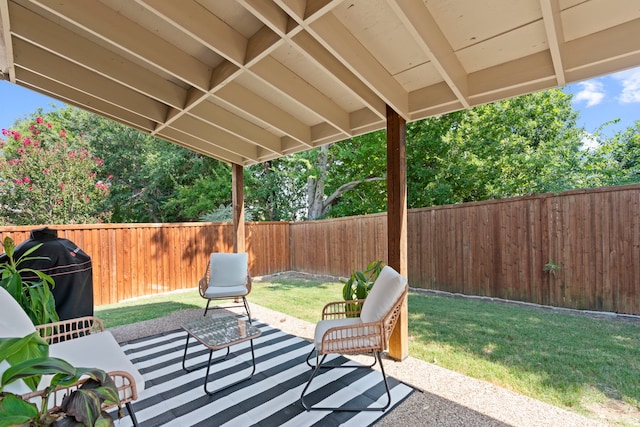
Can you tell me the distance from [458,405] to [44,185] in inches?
353

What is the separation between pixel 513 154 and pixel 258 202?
800cm

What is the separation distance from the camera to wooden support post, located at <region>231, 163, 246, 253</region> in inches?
191

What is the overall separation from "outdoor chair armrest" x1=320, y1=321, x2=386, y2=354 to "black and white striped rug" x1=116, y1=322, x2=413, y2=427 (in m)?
0.38

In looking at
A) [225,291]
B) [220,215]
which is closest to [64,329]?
[225,291]

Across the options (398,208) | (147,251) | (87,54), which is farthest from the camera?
(147,251)

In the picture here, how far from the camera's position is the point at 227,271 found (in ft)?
14.2

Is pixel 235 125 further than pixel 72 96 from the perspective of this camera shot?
Yes

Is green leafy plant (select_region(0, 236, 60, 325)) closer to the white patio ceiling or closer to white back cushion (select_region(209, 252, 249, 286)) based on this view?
the white patio ceiling

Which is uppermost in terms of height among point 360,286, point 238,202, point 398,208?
point 238,202

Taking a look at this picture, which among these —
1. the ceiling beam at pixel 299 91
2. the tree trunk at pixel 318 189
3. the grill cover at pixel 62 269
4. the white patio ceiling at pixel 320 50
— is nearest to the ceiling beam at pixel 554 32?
the white patio ceiling at pixel 320 50

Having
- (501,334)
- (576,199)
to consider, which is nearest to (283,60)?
(501,334)

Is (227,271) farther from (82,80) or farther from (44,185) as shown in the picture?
(44,185)

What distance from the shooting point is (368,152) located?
917 cm

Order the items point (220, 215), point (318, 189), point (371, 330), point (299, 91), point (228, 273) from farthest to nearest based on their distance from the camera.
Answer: point (318, 189), point (220, 215), point (228, 273), point (299, 91), point (371, 330)
